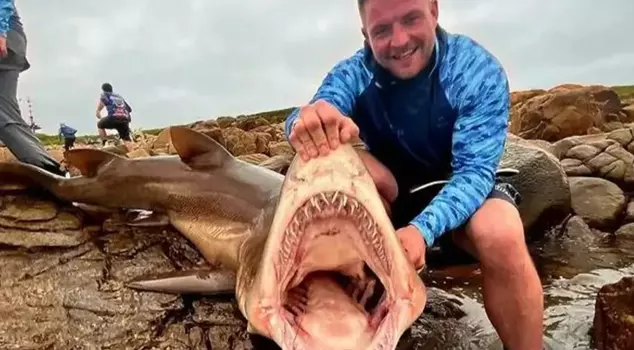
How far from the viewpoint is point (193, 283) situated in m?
3.90

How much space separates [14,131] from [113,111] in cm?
1317

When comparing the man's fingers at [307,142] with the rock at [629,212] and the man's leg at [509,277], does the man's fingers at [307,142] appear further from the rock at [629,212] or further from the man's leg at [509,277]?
the rock at [629,212]

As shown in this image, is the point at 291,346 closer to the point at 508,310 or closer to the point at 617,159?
Answer: the point at 508,310

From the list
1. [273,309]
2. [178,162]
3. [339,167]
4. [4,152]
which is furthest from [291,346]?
[4,152]

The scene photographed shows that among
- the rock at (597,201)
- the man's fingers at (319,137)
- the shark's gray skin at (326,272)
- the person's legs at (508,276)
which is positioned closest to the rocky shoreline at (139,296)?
the shark's gray skin at (326,272)

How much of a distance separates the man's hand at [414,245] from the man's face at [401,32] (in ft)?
3.62

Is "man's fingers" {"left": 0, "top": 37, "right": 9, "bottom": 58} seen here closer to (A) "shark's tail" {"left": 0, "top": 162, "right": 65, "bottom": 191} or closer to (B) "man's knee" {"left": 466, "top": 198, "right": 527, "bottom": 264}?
(A) "shark's tail" {"left": 0, "top": 162, "right": 65, "bottom": 191}

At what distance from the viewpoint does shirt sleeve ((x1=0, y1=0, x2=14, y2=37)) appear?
5875mm

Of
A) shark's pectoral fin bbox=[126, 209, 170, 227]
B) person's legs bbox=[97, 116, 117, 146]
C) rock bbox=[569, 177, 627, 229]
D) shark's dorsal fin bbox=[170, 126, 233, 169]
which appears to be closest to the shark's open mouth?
shark's dorsal fin bbox=[170, 126, 233, 169]

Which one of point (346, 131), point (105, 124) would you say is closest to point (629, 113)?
point (105, 124)

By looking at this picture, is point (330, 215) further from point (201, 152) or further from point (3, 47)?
point (3, 47)

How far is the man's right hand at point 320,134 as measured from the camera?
2305 millimetres

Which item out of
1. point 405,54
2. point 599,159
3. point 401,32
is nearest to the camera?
point 401,32

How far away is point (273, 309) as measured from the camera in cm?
240
